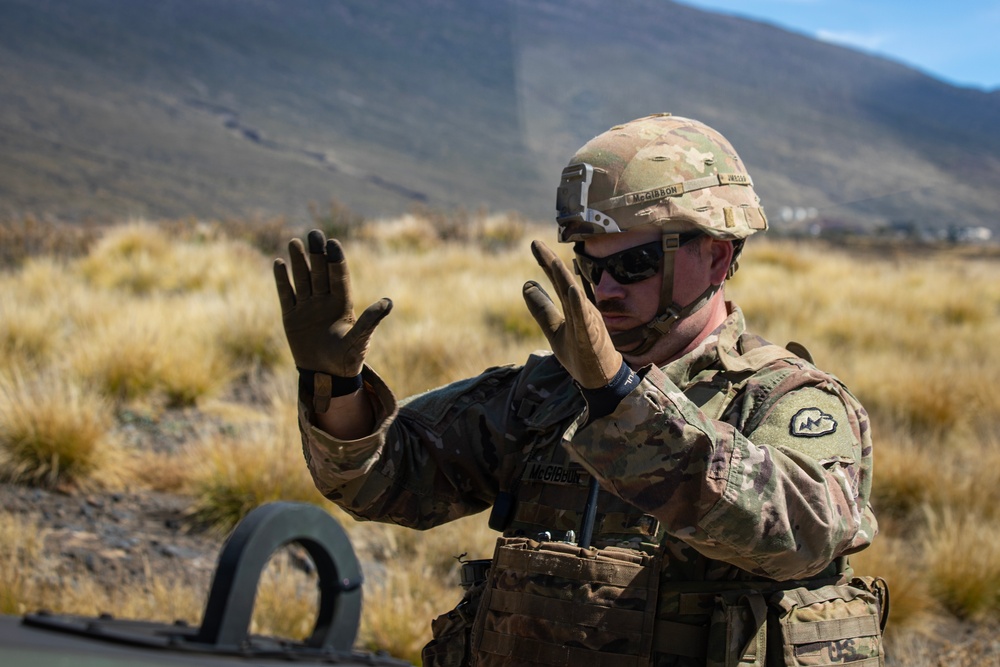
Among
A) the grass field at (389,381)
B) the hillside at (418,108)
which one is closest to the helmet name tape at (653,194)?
the grass field at (389,381)

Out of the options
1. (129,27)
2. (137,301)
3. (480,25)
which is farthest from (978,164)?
(137,301)

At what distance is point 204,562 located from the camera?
17.3 ft

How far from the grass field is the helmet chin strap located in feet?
7.75

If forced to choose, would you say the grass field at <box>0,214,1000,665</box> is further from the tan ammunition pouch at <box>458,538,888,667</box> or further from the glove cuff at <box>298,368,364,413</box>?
the tan ammunition pouch at <box>458,538,888,667</box>

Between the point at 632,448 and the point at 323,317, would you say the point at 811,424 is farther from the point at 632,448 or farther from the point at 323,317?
the point at 323,317

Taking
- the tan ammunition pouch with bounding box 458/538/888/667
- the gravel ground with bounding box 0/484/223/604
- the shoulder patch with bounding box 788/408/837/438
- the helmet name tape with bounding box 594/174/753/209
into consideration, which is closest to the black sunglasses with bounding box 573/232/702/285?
the helmet name tape with bounding box 594/174/753/209

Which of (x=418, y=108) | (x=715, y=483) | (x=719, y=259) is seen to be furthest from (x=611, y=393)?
(x=418, y=108)

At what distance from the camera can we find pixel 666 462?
75.0 inches

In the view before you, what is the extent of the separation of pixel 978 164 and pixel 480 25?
65.5m

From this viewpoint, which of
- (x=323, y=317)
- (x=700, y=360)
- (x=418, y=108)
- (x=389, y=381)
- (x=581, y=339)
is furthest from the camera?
(x=418, y=108)

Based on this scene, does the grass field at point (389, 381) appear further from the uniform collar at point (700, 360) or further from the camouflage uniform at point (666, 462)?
the uniform collar at point (700, 360)

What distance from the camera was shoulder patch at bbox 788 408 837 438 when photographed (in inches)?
84.1

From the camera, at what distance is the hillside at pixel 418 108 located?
203 ft

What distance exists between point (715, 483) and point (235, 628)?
34.4 inches
